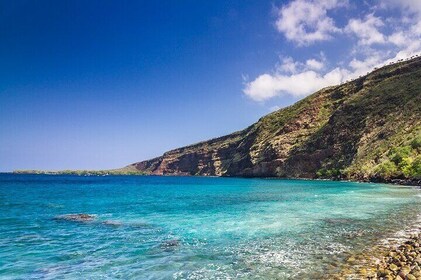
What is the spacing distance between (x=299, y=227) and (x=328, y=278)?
1117 cm

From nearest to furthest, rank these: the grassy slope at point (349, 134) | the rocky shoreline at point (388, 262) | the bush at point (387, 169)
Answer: the rocky shoreline at point (388, 262), the bush at point (387, 169), the grassy slope at point (349, 134)

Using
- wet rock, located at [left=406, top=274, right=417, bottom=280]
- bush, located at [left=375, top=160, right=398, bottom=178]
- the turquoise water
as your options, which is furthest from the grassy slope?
wet rock, located at [left=406, top=274, right=417, bottom=280]

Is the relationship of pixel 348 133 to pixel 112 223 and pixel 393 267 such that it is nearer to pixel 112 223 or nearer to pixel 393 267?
pixel 112 223

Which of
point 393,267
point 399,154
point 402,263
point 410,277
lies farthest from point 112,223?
point 399,154

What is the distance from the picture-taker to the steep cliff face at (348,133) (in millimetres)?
90875

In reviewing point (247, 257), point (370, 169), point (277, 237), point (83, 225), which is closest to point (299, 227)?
point (277, 237)

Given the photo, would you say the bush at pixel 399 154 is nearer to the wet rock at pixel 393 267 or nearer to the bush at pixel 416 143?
the bush at pixel 416 143

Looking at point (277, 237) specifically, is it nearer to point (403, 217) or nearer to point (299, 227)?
point (299, 227)

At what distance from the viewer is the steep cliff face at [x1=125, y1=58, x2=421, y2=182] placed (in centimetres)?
9088

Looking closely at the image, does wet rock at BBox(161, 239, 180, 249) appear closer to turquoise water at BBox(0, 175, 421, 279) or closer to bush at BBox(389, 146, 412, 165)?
turquoise water at BBox(0, 175, 421, 279)

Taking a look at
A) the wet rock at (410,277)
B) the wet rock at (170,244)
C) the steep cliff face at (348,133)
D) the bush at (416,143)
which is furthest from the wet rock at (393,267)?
the bush at (416,143)

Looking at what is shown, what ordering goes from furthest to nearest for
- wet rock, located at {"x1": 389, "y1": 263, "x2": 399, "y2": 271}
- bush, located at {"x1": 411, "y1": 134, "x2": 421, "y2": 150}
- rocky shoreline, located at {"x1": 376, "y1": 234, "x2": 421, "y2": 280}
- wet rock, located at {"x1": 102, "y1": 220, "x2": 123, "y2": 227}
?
bush, located at {"x1": 411, "y1": 134, "x2": 421, "y2": 150}
wet rock, located at {"x1": 102, "y1": 220, "x2": 123, "y2": 227}
wet rock, located at {"x1": 389, "y1": 263, "x2": 399, "y2": 271}
rocky shoreline, located at {"x1": 376, "y1": 234, "x2": 421, "y2": 280}

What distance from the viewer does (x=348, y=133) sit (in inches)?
4774

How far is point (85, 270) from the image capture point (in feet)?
46.4
